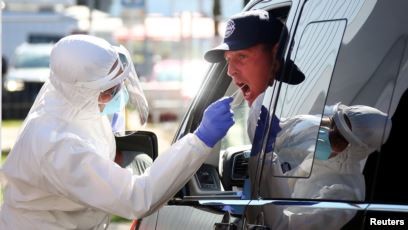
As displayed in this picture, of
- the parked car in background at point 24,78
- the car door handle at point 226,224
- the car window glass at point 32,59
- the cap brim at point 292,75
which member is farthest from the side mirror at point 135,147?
the car window glass at point 32,59

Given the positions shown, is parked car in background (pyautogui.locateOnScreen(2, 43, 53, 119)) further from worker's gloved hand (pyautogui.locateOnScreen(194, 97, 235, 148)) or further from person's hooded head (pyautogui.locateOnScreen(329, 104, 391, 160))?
person's hooded head (pyautogui.locateOnScreen(329, 104, 391, 160))

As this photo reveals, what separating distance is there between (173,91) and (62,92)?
12.3m

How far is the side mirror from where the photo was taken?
13.1ft

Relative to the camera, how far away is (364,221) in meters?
2.74

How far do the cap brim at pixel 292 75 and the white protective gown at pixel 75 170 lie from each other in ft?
1.35

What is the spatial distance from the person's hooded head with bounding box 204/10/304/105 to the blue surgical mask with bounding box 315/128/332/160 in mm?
371

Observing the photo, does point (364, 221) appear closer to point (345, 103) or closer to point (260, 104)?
point (345, 103)

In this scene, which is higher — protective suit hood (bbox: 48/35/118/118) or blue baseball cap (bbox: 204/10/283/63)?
blue baseball cap (bbox: 204/10/283/63)

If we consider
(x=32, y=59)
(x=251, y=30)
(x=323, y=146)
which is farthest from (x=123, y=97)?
(x=32, y=59)

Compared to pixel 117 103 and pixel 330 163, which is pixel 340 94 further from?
pixel 117 103

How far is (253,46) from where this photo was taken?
3490 mm

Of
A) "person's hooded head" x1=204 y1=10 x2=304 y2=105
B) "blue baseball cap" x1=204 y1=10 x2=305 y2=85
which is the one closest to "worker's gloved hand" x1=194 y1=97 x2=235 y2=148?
"person's hooded head" x1=204 y1=10 x2=304 y2=105

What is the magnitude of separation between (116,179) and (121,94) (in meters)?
0.48

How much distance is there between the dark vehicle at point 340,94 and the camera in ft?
9.07
